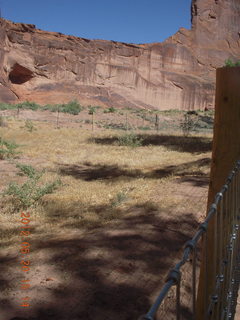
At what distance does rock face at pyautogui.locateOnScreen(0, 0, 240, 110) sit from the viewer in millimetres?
40594

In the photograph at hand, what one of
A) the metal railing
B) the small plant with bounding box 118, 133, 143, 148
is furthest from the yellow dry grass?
the metal railing

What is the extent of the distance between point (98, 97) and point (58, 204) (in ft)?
127

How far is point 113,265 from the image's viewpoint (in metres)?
3.39

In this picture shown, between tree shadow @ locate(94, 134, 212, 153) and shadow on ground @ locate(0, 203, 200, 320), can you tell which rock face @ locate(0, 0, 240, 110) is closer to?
tree shadow @ locate(94, 134, 212, 153)

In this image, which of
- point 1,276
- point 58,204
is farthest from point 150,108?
point 1,276

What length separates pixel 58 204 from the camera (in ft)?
21.0

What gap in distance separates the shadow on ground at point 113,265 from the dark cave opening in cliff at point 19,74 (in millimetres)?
39004

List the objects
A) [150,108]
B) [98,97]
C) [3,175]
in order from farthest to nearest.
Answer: [150,108]
[98,97]
[3,175]

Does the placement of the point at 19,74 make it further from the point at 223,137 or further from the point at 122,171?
the point at 223,137

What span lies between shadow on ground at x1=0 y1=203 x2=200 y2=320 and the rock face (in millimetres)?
36505

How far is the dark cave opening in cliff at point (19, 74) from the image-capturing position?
4006cm

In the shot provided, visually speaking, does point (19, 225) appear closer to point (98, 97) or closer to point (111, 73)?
point (98, 97)

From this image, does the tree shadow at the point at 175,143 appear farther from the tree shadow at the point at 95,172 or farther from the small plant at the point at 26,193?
the small plant at the point at 26,193

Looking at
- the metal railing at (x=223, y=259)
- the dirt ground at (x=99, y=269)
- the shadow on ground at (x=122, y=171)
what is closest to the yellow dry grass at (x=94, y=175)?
the shadow on ground at (x=122, y=171)
